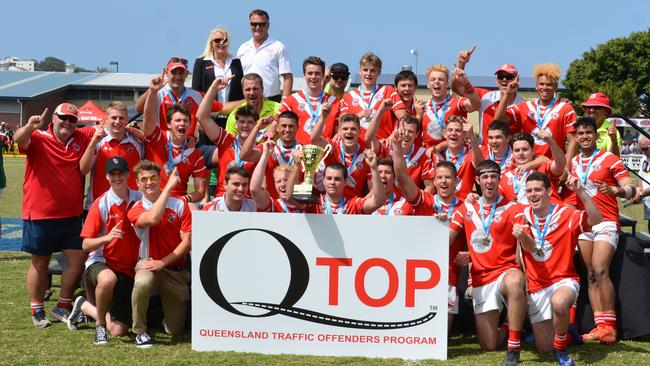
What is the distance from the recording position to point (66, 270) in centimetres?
740

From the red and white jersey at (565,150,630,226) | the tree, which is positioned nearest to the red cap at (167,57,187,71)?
the red and white jersey at (565,150,630,226)

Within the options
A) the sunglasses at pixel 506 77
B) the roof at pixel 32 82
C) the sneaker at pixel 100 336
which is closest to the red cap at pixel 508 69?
the sunglasses at pixel 506 77

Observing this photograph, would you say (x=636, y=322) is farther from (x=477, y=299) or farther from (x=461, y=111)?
(x=461, y=111)

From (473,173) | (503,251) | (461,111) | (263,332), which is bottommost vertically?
(263,332)

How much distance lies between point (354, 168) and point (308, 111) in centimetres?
108

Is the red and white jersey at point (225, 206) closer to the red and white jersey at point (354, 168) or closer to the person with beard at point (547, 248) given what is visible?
the red and white jersey at point (354, 168)

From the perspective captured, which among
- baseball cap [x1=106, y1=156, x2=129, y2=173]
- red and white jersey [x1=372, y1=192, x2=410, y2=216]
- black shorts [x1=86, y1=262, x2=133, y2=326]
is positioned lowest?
black shorts [x1=86, y1=262, x2=133, y2=326]

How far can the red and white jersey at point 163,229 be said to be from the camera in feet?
22.0

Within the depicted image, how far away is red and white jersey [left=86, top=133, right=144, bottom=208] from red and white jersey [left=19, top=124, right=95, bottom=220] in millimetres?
229

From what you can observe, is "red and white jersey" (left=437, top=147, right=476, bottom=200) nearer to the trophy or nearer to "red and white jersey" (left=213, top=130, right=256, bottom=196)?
the trophy

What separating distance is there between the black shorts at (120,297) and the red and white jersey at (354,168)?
2.11m

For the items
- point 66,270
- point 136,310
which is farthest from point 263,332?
point 66,270

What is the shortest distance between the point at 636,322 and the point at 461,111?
2757 millimetres

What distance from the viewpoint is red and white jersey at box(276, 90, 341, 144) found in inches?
317
